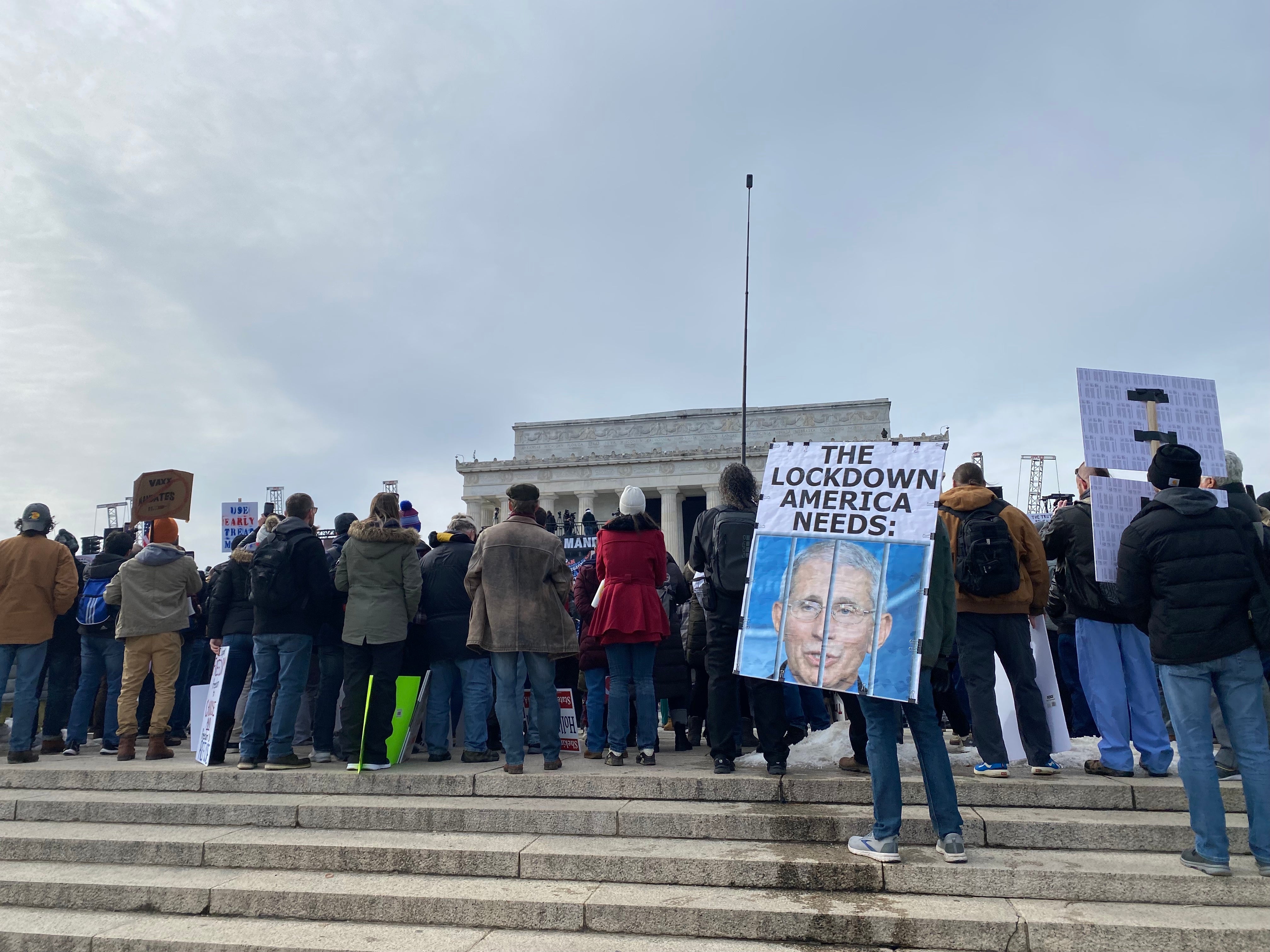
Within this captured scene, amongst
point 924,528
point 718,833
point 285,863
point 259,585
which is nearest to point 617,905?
point 718,833

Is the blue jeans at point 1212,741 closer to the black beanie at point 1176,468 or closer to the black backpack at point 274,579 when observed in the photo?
the black beanie at point 1176,468

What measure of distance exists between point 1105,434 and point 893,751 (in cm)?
287

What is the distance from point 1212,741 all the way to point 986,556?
155 cm

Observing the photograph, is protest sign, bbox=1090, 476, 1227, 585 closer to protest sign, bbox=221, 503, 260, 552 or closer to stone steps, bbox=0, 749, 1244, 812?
stone steps, bbox=0, 749, 1244, 812

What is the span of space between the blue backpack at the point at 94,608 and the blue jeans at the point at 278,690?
6.86 ft

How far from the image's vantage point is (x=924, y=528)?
4.17 meters

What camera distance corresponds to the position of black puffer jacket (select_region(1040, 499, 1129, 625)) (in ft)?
17.0

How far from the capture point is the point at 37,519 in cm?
723

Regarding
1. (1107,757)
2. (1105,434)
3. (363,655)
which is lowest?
(1107,757)

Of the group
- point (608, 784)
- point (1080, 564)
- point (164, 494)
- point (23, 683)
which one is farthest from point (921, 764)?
point (164, 494)

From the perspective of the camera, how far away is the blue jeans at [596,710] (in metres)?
6.41

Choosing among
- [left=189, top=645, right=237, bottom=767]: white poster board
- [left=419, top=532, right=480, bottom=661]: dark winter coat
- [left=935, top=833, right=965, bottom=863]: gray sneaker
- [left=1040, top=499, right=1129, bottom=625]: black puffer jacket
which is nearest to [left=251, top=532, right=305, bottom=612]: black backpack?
[left=189, top=645, right=237, bottom=767]: white poster board

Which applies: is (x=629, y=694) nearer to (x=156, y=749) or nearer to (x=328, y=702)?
(x=328, y=702)

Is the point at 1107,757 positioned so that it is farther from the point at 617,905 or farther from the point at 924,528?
the point at 617,905
